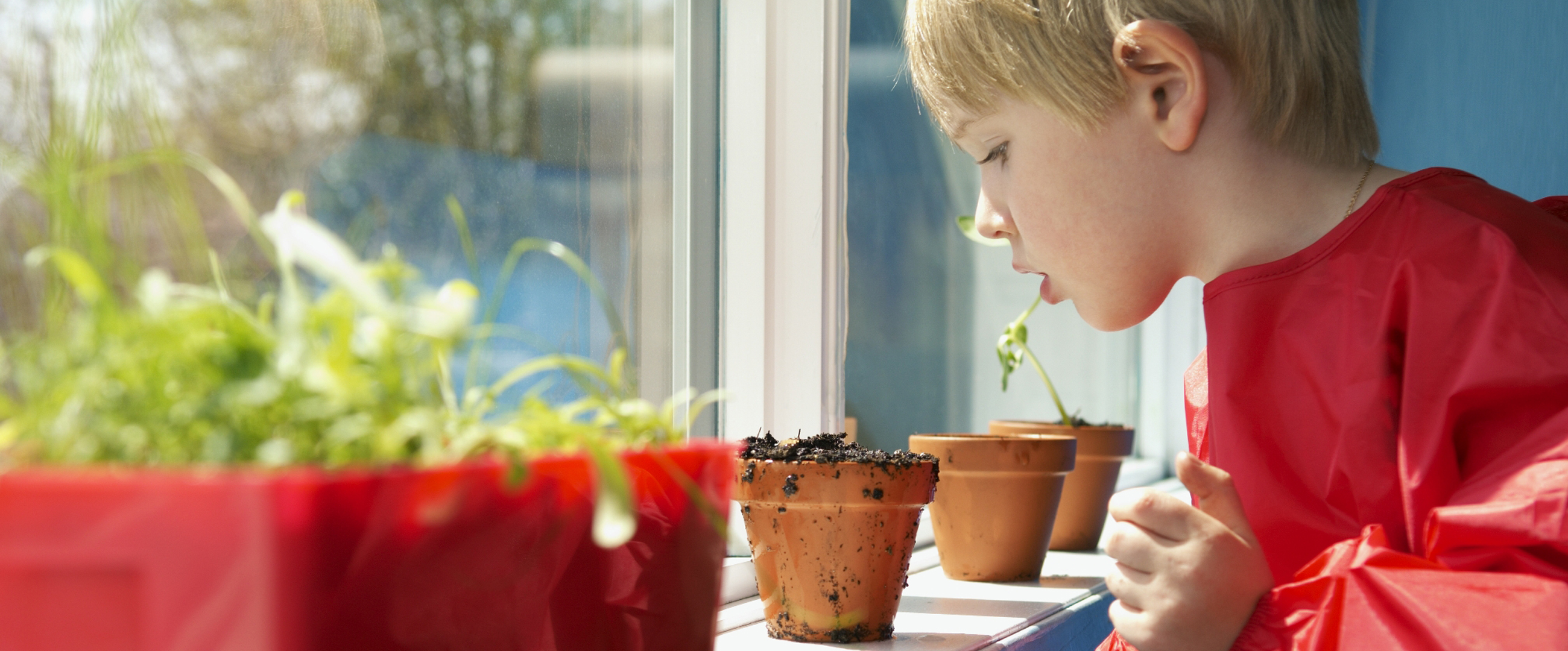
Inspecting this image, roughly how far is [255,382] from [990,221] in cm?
59

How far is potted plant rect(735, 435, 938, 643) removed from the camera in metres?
0.57

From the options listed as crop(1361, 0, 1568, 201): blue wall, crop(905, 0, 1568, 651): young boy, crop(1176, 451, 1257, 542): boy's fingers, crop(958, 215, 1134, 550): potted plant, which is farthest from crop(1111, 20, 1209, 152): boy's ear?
crop(1361, 0, 1568, 201): blue wall

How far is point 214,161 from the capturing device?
431 mm

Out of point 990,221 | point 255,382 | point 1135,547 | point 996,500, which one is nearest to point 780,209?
point 990,221

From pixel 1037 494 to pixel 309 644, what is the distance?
73cm

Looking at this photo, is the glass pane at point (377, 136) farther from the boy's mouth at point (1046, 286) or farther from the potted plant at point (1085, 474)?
the potted plant at point (1085, 474)

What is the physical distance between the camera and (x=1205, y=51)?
652mm

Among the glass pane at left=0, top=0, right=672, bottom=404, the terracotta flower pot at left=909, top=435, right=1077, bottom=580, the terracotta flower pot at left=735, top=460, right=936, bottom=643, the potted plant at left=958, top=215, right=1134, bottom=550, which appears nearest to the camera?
the glass pane at left=0, top=0, right=672, bottom=404

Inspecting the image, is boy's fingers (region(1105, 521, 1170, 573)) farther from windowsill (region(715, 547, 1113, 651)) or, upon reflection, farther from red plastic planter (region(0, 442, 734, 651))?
red plastic planter (region(0, 442, 734, 651))

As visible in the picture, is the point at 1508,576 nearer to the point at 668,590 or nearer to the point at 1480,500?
the point at 1480,500

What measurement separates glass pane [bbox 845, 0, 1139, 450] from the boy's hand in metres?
0.54

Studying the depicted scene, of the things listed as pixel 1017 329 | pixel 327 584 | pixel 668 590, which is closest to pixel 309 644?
pixel 327 584

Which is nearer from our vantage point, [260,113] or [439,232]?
[260,113]

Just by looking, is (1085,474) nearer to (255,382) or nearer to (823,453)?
(823,453)
